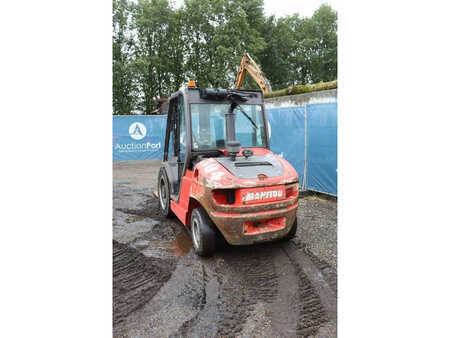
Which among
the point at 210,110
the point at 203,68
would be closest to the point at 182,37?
the point at 203,68

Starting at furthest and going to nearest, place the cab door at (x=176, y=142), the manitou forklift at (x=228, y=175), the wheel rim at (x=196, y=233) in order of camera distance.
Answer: the cab door at (x=176, y=142) → the wheel rim at (x=196, y=233) → the manitou forklift at (x=228, y=175)

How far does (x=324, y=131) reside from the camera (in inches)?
276

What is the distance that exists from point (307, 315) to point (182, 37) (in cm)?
2698

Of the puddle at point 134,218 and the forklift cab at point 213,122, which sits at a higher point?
the forklift cab at point 213,122

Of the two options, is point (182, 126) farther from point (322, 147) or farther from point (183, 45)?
point (183, 45)

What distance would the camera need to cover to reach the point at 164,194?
6066 mm

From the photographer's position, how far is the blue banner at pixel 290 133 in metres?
7.84

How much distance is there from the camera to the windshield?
14.5 feet

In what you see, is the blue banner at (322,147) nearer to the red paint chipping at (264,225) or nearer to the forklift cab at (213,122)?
the forklift cab at (213,122)

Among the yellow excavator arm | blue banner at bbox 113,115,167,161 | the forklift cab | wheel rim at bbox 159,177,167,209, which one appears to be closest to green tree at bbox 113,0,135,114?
blue banner at bbox 113,115,167,161

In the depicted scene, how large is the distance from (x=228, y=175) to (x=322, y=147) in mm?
4285

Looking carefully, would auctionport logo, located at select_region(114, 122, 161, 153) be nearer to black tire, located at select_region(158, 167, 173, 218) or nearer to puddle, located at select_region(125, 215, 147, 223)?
black tire, located at select_region(158, 167, 173, 218)

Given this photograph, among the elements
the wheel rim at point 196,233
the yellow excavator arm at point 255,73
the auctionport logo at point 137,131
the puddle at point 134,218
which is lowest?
the puddle at point 134,218

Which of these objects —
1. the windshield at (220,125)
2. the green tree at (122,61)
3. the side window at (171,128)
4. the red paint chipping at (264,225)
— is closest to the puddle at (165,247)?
the red paint chipping at (264,225)
